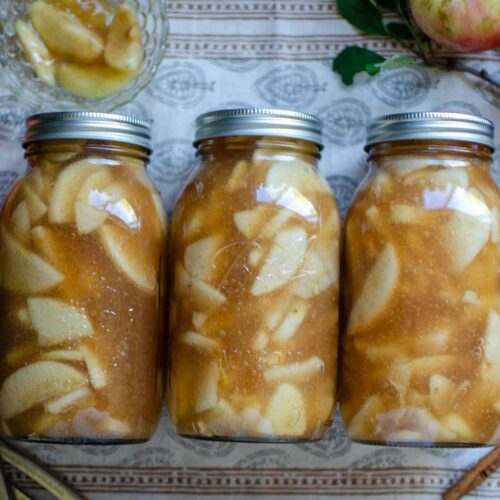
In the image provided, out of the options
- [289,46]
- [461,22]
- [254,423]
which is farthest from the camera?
[289,46]

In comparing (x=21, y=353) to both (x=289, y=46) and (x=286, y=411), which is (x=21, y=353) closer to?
(x=286, y=411)

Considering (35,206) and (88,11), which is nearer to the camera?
(35,206)

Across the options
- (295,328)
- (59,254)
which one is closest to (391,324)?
(295,328)

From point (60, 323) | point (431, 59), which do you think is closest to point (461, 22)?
point (431, 59)

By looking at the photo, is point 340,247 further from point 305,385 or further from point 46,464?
point 46,464

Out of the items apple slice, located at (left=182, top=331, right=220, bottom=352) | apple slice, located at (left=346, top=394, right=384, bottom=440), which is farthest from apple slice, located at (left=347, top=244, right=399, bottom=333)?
apple slice, located at (left=182, top=331, right=220, bottom=352)

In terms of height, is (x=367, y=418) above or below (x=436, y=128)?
below
